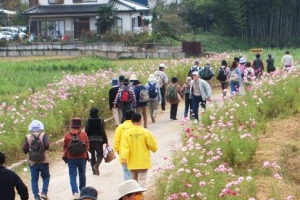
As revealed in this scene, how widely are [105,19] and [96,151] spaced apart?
4150cm

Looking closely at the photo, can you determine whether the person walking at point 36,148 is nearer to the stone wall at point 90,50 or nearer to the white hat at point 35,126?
the white hat at point 35,126

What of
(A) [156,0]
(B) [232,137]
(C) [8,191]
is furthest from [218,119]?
(A) [156,0]

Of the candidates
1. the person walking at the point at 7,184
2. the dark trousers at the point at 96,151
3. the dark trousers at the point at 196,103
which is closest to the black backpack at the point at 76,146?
the dark trousers at the point at 96,151

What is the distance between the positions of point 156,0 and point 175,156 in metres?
73.9

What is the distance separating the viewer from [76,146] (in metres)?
12.1

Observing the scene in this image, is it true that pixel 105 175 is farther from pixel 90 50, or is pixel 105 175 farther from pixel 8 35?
pixel 8 35

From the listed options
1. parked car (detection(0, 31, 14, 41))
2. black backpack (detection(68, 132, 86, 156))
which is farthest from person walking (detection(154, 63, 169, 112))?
parked car (detection(0, 31, 14, 41))

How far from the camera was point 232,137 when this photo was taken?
12094 millimetres

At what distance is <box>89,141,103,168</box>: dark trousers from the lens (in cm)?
1352

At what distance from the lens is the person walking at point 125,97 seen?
17.8m

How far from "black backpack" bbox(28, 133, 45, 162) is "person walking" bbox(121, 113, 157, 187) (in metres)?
1.63

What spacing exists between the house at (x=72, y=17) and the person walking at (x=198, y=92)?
1527 inches

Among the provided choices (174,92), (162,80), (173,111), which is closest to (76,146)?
(174,92)

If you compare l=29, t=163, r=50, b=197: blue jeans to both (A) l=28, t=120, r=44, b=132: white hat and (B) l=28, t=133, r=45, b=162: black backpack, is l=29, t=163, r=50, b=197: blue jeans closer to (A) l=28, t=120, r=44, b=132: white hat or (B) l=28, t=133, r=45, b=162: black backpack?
(B) l=28, t=133, r=45, b=162: black backpack
